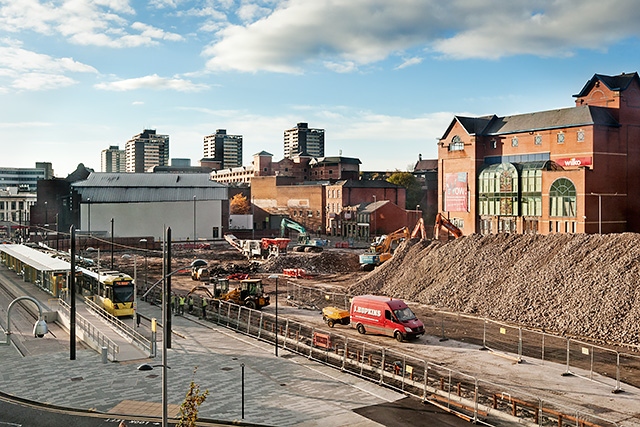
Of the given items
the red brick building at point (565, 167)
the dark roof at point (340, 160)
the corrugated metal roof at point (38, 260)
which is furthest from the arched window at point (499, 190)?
the dark roof at point (340, 160)

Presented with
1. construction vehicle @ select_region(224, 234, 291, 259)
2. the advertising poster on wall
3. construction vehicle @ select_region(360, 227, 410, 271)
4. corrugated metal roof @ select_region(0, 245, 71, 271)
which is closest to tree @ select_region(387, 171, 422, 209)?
construction vehicle @ select_region(360, 227, 410, 271)

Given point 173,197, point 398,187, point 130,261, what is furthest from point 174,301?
point 398,187

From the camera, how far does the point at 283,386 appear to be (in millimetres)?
25078

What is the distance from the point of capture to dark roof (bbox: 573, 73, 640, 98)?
67.2m

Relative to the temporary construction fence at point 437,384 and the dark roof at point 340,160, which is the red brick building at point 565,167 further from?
the dark roof at point 340,160

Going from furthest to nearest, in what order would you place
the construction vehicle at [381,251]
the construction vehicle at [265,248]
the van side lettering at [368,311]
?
the construction vehicle at [265,248], the construction vehicle at [381,251], the van side lettering at [368,311]

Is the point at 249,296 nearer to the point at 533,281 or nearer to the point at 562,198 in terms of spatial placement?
the point at 533,281

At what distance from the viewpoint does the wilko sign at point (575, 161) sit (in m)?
66.2

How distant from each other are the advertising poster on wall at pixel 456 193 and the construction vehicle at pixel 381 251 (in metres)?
7.68

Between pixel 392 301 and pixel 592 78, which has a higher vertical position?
pixel 592 78

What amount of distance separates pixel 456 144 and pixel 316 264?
26814 mm

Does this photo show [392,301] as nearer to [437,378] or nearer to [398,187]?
[437,378]

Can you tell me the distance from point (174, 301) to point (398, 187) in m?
82.1

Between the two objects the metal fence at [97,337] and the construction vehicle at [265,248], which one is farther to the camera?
the construction vehicle at [265,248]
